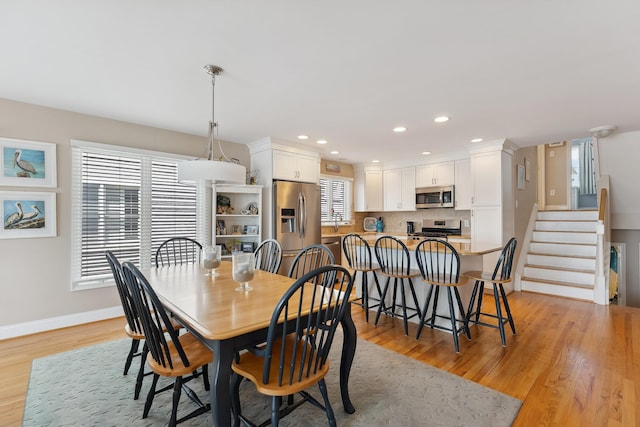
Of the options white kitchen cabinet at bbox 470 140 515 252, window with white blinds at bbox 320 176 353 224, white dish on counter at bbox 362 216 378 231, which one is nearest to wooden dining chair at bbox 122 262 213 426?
white kitchen cabinet at bbox 470 140 515 252

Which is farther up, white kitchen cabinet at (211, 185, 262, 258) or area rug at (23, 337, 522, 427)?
white kitchen cabinet at (211, 185, 262, 258)

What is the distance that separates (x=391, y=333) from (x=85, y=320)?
3485 mm

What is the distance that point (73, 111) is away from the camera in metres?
3.40

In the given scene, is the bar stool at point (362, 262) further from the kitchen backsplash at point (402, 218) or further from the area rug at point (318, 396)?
the kitchen backsplash at point (402, 218)

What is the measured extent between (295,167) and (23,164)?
3.19m

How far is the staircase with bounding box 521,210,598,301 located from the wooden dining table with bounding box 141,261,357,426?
4402mm

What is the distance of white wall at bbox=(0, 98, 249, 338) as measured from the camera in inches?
121

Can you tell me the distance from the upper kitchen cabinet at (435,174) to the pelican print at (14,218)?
227 inches

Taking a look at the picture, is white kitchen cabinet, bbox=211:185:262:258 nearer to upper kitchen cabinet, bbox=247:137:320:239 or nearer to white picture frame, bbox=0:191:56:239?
upper kitchen cabinet, bbox=247:137:320:239

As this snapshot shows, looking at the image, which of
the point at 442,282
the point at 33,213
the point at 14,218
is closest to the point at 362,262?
the point at 442,282

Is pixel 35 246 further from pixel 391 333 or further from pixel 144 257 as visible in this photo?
pixel 391 333

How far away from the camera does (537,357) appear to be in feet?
8.73

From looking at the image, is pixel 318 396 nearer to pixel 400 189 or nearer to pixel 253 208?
pixel 253 208

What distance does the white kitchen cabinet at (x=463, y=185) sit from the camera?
5211 millimetres
